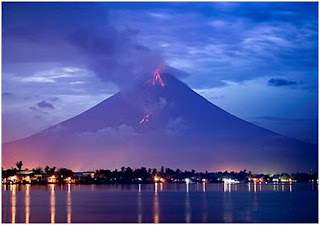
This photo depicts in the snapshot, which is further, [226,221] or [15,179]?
[15,179]

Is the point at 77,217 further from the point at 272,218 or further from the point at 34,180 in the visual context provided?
the point at 34,180

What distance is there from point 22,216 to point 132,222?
2.22m

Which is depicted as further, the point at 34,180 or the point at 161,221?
the point at 34,180

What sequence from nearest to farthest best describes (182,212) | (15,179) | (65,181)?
1. (182,212)
2. (15,179)
3. (65,181)

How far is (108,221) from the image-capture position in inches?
340

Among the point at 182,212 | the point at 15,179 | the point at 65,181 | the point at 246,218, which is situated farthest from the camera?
the point at 65,181

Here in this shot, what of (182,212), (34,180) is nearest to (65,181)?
(34,180)

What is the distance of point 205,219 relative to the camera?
346 inches

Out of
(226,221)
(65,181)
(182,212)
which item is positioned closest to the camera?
(226,221)

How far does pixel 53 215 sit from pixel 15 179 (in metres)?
34.4

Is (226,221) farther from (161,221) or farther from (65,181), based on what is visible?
(65,181)

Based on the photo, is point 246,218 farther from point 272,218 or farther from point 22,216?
point 22,216

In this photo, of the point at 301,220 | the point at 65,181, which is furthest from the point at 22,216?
the point at 65,181

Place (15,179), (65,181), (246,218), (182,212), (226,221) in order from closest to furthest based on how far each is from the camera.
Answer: (226,221), (246,218), (182,212), (15,179), (65,181)
